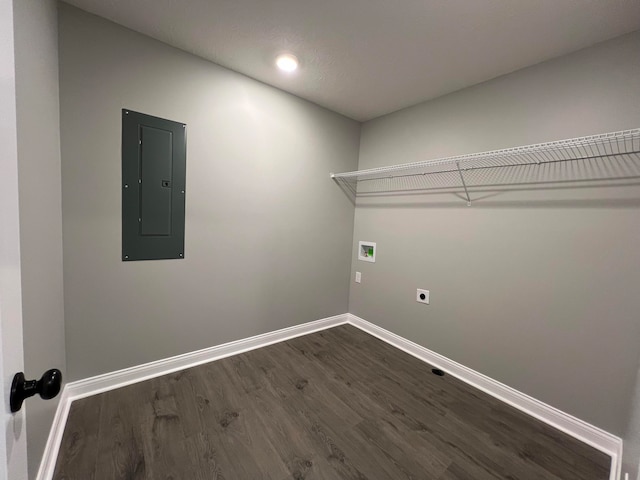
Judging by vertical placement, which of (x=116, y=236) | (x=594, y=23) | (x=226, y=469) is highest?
(x=594, y=23)

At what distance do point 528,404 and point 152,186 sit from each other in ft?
9.62

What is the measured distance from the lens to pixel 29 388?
46 centimetres

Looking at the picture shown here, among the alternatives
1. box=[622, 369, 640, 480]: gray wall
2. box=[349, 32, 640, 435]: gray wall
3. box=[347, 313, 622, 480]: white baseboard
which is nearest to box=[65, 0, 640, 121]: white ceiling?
box=[349, 32, 640, 435]: gray wall

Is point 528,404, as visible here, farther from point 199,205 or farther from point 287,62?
point 287,62

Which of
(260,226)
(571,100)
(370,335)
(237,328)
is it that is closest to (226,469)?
(237,328)

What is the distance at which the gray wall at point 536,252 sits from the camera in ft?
4.70

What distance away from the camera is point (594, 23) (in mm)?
1354

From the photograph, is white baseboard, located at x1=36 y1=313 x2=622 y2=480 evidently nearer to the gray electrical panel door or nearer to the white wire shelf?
the gray electrical panel door

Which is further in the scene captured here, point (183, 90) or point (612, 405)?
point (183, 90)

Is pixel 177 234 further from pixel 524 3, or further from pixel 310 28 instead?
pixel 524 3

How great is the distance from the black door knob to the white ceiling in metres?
1.76

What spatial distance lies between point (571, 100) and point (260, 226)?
7.58ft

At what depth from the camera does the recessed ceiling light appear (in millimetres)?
1785

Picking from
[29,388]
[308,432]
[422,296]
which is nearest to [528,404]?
[422,296]
